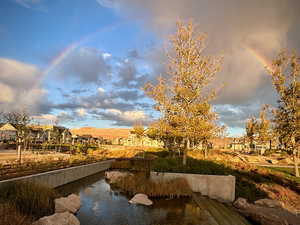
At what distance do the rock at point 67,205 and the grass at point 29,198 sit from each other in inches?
7.5

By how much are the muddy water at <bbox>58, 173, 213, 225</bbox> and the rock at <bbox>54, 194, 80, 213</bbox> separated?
9.8 inches

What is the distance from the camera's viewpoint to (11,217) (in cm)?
581

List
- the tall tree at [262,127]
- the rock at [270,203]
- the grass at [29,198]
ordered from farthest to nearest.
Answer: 1. the tall tree at [262,127]
2. the rock at [270,203]
3. the grass at [29,198]

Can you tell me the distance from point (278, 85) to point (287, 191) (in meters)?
8.39

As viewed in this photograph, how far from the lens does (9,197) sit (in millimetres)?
7586

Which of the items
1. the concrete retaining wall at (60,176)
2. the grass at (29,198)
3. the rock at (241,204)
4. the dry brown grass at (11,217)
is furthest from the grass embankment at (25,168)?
the rock at (241,204)

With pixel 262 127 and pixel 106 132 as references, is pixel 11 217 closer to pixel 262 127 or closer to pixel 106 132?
pixel 262 127

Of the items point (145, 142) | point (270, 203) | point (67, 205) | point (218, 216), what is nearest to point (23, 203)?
point (67, 205)

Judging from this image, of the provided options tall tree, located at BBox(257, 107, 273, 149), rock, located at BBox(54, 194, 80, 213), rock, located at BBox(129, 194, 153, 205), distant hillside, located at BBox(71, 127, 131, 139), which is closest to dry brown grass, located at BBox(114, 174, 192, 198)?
rock, located at BBox(129, 194, 153, 205)

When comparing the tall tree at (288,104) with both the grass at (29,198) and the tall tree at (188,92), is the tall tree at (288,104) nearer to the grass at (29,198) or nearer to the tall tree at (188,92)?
the tall tree at (188,92)

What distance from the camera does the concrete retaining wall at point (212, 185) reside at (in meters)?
11.6

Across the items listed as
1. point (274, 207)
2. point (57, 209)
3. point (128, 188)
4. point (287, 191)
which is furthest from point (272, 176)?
point (57, 209)

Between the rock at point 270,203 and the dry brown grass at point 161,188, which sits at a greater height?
the dry brown grass at point 161,188

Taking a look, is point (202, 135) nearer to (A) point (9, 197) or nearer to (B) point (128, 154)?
(A) point (9, 197)
